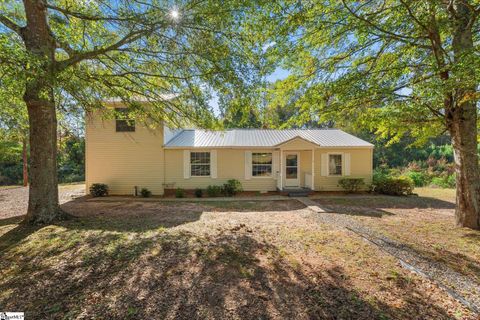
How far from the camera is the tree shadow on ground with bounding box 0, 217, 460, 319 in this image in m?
2.60

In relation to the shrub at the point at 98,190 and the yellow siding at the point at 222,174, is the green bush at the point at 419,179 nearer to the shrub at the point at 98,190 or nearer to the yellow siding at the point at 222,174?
the yellow siding at the point at 222,174

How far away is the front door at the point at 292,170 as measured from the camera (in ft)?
40.9

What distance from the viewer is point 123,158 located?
1151cm

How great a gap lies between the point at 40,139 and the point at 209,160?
7388mm

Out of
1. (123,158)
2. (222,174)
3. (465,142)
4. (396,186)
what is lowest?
(396,186)

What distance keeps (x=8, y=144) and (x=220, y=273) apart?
21700 mm

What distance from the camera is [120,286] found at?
10.1 feet

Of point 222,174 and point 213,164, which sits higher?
point 213,164

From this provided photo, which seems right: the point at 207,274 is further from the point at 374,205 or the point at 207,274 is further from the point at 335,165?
the point at 335,165

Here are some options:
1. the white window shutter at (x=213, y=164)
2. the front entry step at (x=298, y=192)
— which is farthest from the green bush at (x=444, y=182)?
the white window shutter at (x=213, y=164)

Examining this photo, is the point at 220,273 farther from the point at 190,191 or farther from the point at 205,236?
the point at 190,191

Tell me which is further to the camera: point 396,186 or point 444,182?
point 444,182

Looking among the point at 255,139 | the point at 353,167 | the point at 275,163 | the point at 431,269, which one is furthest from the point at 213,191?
the point at 431,269

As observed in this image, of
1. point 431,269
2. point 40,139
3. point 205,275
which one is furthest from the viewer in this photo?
point 40,139
